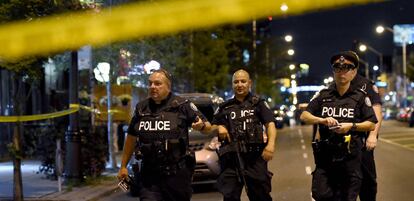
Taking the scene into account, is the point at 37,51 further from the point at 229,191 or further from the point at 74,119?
the point at 229,191

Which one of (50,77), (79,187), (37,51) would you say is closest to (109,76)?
(79,187)

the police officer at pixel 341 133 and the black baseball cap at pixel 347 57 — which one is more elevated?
the black baseball cap at pixel 347 57

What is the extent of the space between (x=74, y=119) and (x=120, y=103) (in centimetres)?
858

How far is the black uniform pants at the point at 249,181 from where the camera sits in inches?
272

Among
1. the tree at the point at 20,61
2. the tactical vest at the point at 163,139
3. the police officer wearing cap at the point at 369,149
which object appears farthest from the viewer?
the tree at the point at 20,61

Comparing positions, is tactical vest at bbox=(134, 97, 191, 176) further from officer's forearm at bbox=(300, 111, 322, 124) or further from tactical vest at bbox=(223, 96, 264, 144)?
officer's forearm at bbox=(300, 111, 322, 124)

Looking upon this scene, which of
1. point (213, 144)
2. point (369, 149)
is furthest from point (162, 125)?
point (213, 144)

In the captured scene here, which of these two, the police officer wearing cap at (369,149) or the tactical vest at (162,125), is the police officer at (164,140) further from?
the police officer wearing cap at (369,149)

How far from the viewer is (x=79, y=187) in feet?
41.5

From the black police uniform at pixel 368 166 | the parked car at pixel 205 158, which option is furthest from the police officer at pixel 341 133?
the parked car at pixel 205 158

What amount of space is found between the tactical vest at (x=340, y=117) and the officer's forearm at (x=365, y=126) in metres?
0.07

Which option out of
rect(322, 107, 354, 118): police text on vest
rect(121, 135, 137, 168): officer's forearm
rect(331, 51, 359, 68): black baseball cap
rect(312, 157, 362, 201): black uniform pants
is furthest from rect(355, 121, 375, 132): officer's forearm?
rect(121, 135, 137, 168): officer's forearm

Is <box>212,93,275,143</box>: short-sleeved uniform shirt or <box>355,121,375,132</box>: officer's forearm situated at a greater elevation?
<box>212,93,275,143</box>: short-sleeved uniform shirt

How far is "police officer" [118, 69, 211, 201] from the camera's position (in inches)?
249
